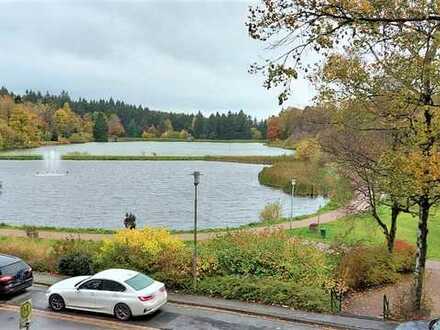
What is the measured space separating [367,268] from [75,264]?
1225cm

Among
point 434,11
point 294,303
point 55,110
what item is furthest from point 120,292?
point 55,110

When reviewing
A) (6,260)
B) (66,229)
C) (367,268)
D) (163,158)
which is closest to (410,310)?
(367,268)

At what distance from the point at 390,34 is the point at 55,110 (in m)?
158

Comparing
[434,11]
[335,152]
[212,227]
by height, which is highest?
[434,11]

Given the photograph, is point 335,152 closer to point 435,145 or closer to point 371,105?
point 371,105

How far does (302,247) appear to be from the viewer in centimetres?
2022

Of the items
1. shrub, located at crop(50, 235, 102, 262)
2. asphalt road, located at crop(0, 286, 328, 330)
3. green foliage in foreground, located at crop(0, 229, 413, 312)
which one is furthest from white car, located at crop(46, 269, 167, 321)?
shrub, located at crop(50, 235, 102, 262)

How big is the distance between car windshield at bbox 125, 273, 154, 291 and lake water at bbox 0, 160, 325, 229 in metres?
21.8

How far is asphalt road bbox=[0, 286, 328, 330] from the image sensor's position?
48.5 feet

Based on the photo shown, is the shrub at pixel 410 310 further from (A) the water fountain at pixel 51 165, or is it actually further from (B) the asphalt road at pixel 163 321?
Result: (A) the water fountain at pixel 51 165

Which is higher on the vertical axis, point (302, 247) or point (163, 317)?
point (302, 247)

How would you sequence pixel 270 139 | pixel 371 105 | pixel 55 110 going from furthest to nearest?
pixel 270 139 → pixel 55 110 → pixel 371 105

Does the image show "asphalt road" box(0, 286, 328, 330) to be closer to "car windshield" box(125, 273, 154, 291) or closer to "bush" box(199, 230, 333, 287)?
"car windshield" box(125, 273, 154, 291)

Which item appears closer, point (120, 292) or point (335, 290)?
point (120, 292)
